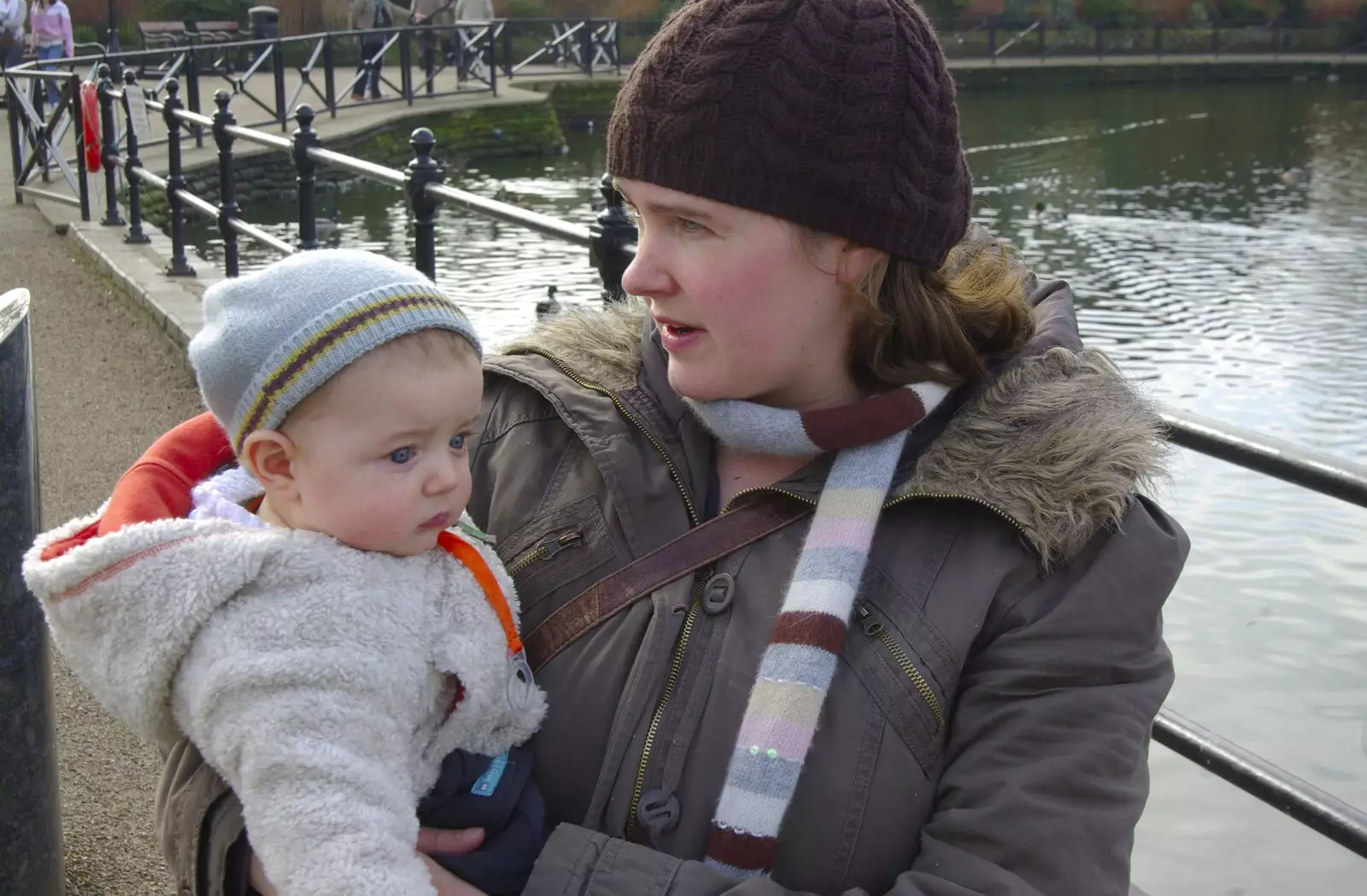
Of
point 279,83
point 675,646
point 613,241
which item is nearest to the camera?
point 675,646

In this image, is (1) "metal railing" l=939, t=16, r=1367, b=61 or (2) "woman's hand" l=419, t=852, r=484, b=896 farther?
(1) "metal railing" l=939, t=16, r=1367, b=61

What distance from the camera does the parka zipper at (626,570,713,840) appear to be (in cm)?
157

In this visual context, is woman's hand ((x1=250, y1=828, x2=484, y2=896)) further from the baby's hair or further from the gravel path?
the gravel path

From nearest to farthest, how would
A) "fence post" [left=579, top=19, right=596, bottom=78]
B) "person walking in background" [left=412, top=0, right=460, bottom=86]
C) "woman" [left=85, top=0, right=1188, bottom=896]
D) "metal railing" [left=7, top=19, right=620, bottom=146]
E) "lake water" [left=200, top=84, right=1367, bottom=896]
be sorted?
1. "woman" [left=85, top=0, right=1188, bottom=896]
2. "lake water" [left=200, top=84, right=1367, bottom=896]
3. "metal railing" [left=7, top=19, right=620, bottom=146]
4. "person walking in background" [left=412, top=0, right=460, bottom=86]
5. "fence post" [left=579, top=19, right=596, bottom=78]

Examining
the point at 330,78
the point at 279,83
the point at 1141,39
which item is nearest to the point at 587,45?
the point at 330,78

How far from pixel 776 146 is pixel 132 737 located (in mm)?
2138

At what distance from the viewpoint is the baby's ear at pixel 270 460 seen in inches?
60.0

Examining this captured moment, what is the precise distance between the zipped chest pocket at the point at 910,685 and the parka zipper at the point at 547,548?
37 cm

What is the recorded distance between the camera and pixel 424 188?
4.06 m

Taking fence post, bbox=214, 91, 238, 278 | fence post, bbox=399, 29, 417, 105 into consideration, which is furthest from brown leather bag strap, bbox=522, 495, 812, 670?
fence post, bbox=399, 29, 417, 105

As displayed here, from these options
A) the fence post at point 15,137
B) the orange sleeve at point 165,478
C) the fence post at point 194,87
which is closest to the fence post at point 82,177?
the fence post at point 15,137

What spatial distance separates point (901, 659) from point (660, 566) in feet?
0.98

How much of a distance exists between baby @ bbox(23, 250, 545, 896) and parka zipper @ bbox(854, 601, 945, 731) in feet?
1.21

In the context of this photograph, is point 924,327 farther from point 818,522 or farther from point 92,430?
point 92,430
